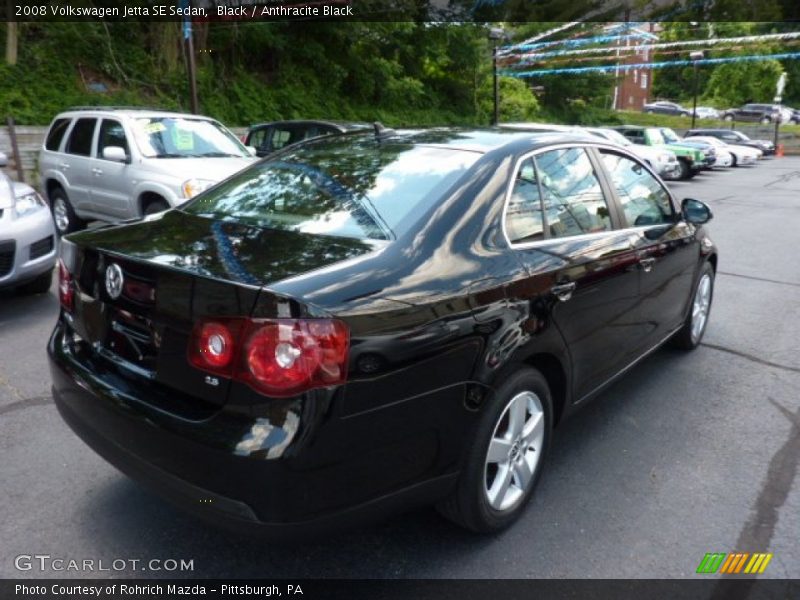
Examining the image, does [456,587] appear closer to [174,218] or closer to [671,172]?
[174,218]

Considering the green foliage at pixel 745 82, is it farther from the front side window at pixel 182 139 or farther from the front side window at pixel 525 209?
the front side window at pixel 525 209

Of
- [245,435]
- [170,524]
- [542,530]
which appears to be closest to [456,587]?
[542,530]

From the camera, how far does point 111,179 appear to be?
27.1ft

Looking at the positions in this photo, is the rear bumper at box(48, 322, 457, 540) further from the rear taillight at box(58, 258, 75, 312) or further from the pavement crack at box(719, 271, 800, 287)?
the pavement crack at box(719, 271, 800, 287)

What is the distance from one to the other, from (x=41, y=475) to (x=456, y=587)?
2.00 m

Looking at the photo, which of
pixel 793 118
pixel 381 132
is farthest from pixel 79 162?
pixel 793 118

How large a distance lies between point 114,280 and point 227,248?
1.39 ft

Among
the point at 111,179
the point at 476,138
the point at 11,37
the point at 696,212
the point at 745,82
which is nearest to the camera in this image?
the point at 476,138

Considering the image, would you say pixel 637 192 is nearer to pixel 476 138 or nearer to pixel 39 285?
pixel 476 138

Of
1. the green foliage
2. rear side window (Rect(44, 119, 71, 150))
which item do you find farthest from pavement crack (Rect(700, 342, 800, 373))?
the green foliage

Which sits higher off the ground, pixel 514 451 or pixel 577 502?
pixel 514 451

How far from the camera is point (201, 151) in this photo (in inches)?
333

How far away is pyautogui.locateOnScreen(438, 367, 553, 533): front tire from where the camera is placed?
2.57 meters

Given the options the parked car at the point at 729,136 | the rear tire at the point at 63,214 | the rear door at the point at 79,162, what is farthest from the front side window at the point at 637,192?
the parked car at the point at 729,136
